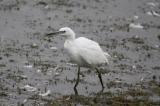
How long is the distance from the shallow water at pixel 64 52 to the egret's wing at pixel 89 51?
0.78m

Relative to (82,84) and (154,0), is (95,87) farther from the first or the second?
(154,0)

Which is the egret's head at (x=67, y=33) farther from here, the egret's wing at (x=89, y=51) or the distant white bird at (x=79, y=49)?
the egret's wing at (x=89, y=51)

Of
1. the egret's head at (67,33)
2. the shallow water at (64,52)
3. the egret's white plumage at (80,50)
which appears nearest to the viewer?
the egret's white plumage at (80,50)

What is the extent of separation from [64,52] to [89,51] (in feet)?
15.3

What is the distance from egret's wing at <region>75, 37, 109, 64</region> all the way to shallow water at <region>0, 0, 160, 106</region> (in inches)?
30.8

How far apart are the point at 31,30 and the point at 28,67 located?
595 cm

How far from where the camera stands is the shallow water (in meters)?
13.8

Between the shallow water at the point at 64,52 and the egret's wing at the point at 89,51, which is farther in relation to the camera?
the shallow water at the point at 64,52

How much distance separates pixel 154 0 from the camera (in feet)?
102

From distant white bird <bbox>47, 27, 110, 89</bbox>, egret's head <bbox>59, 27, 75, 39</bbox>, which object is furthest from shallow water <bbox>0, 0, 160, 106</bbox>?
egret's head <bbox>59, 27, 75, 39</bbox>

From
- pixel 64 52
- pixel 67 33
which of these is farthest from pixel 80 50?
pixel 64 52

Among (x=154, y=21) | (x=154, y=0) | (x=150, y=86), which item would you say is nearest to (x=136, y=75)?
(x=150, y=86)

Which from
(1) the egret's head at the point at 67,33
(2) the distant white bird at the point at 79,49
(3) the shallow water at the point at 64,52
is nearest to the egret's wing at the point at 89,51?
(2) the distant white bird at the point at 79,49

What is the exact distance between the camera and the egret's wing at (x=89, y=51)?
44.7ft
